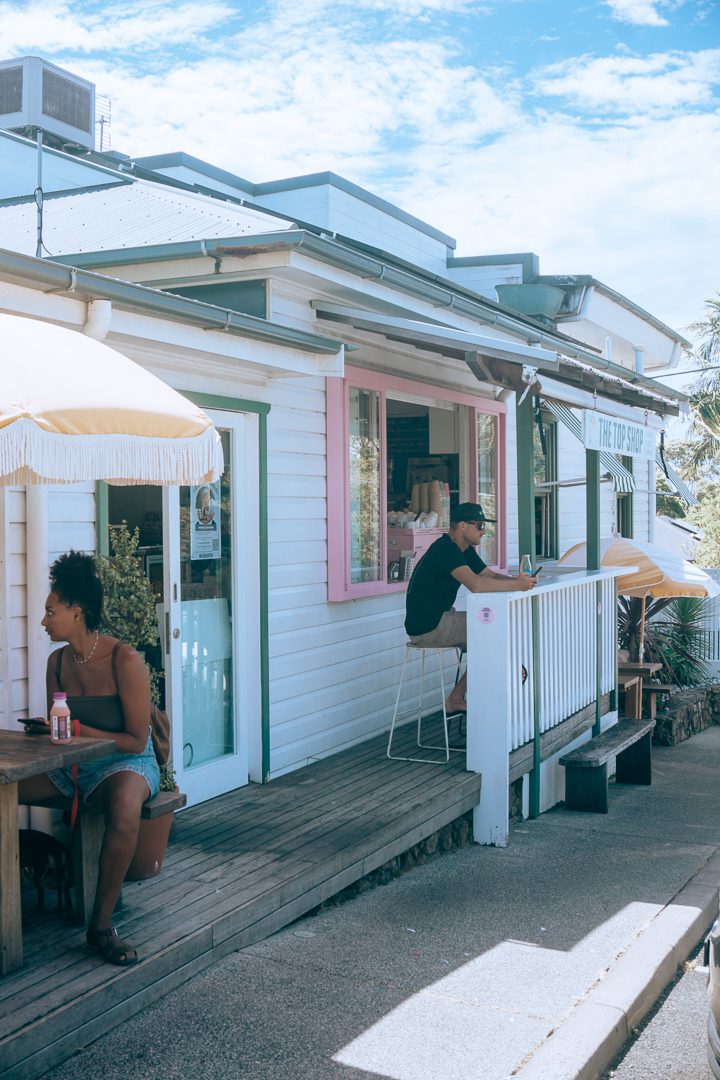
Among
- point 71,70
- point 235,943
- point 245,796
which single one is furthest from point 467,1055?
point 71,70

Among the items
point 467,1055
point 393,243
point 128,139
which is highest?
point 128,139

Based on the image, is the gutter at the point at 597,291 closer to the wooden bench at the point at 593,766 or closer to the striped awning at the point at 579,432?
the striped awning at the point at 579,432

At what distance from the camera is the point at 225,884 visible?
4.54 meters

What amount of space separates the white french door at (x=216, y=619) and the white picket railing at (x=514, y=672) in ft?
4.16

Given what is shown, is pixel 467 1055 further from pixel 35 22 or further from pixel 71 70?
pixel 71 70

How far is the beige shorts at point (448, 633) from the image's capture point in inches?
269

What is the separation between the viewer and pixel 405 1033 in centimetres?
381

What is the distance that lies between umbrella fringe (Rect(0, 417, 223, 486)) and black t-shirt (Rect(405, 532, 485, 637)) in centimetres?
301

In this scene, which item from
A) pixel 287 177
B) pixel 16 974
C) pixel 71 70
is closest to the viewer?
pixel 16 974

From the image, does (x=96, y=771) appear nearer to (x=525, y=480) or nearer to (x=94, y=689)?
(x=94, y=689)

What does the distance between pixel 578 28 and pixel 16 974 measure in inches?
292

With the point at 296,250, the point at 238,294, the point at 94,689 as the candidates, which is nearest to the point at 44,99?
the point at 238,294

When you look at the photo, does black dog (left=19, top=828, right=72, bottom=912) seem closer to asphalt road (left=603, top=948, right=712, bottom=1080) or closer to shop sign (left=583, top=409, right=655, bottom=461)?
asphalt road (left=603, top=948, right=712, bottom=1080)

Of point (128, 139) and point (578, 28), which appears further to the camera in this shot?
point (128, 139)
